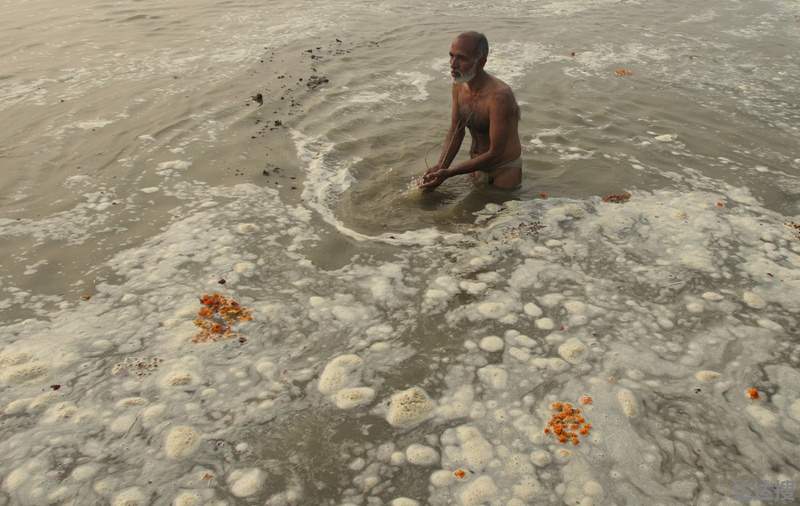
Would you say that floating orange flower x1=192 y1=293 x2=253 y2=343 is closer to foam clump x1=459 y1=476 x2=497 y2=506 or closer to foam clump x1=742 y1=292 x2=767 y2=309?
foam clump x1=459 y1=476 x2=497 y2=506

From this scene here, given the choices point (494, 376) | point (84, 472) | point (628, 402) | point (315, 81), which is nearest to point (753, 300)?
point (628, 402)

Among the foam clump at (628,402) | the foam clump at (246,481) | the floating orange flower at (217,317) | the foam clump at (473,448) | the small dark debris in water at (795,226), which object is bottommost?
the small dark debris in water at (795,226)

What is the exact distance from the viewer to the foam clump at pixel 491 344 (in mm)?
2930

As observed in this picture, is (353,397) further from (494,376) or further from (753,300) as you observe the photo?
(753,300)

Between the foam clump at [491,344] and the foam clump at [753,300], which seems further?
the foam clump at [753,300]

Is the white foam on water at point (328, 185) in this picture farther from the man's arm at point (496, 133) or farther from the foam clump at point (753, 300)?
the foam clump at point (753, 300)

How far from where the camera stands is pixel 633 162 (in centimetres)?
489

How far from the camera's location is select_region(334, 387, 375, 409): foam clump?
2.61 m

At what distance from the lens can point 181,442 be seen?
7.86ft

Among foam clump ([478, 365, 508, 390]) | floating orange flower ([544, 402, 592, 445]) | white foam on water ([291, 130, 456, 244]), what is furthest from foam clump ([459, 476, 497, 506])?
white foam on water ([291, 130, 456, 244])

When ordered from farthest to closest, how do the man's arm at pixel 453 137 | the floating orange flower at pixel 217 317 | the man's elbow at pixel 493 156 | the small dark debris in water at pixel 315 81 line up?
1. the small dark debris in water at pixel 315 81
2. the man's arm at pixel 453 137
3. the man's elbow at pixel 493 156
4. the floating orange flower at pixel 217 317

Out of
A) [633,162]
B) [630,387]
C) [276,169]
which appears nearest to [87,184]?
[276,169]

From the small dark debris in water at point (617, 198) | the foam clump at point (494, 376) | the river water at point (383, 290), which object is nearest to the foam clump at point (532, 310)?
the river water at point (383, 290)

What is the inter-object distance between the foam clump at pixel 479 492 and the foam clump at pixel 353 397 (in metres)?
0.62
